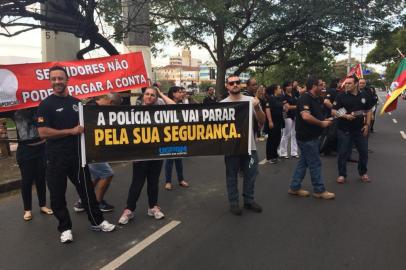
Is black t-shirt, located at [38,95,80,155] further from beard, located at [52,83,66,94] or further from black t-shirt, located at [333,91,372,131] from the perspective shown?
black t-shirt, located at [333,91,372,131]

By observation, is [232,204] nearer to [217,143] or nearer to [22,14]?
[217,143]

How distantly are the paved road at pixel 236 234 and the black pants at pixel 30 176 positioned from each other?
11.2 inches

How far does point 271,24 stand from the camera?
773 inches

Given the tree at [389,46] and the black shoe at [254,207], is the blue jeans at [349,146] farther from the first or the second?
the tree at [389,46]

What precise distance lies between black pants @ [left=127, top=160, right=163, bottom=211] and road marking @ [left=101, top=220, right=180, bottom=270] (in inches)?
19.1

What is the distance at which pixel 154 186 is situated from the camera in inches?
198

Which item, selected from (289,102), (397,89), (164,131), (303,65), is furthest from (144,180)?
(303,65)

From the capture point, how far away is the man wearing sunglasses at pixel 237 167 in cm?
507

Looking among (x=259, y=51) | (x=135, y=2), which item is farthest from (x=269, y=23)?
(x=135, y=2)

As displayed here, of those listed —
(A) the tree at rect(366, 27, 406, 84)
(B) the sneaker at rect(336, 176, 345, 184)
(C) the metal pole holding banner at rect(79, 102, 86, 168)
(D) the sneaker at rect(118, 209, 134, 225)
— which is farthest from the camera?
(A) the tree at rect(366, 27, 406, 84)

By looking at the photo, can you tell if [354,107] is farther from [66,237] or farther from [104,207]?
[66,237]

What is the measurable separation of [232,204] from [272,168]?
10.1 feet

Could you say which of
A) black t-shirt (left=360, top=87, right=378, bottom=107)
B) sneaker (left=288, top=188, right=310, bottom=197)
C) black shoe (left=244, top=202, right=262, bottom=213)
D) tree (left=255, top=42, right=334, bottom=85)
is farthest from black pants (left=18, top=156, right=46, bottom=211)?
tree (left=255, top=42, right=334, bottom=85)

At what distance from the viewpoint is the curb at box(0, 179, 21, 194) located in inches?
261
